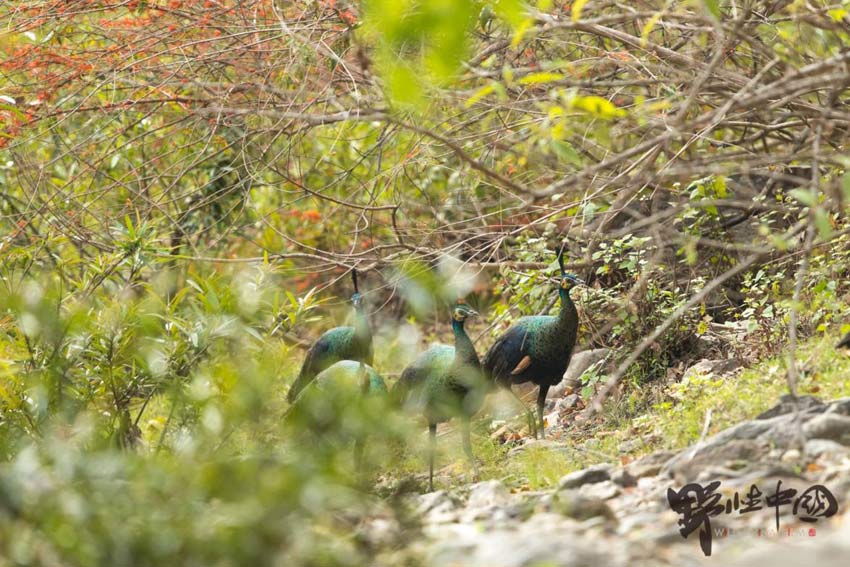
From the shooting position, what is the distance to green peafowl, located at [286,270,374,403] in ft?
23.4

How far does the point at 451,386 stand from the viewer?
6.08m

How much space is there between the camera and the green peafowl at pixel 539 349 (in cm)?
640

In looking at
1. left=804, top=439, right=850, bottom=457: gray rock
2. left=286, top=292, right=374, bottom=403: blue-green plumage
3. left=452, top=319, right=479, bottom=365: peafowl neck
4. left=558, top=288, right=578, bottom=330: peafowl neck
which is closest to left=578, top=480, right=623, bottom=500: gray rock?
left=804, top=439, right=850, bottom=457: gray rock

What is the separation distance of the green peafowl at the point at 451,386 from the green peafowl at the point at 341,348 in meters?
0.80

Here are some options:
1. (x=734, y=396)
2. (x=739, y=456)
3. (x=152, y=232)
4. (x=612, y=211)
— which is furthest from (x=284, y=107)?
(x=739, y=456)

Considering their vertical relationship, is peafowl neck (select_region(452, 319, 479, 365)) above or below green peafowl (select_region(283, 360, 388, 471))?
above

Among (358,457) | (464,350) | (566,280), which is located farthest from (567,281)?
(358,457)

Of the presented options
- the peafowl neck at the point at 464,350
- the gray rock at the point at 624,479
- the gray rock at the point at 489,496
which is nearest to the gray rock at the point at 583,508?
the gray rock at the point at 624,479

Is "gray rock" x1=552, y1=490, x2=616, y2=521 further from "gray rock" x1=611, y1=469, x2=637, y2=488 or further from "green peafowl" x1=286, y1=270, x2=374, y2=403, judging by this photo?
"green peafowl" x1=286, y1=270, x2=374, y2=403

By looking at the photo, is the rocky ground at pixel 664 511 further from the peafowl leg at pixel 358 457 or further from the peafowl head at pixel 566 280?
the peafowl head at pixel 566 280

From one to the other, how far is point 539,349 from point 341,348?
152 cm

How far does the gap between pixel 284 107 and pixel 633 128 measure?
2149 mm

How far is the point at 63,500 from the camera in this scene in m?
3.19

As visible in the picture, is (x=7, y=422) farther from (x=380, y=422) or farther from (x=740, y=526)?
(x=740, y=526)
